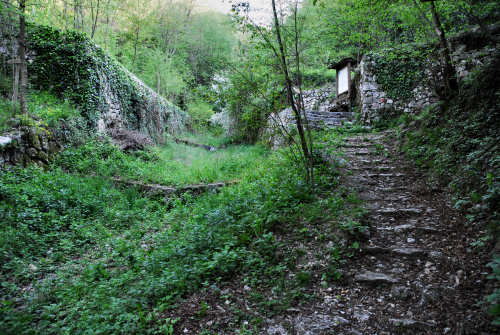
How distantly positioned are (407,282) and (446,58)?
497 cm

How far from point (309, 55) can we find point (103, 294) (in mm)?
5365

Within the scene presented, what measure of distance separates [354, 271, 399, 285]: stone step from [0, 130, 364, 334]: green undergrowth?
29cm

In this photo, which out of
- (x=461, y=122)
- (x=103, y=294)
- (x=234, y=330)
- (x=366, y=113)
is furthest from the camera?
(x=366, y=113)

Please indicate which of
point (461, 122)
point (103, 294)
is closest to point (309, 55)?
point (461, 122)

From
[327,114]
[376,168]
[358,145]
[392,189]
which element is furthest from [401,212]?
[327,114]

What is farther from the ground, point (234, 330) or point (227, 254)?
point (227, 254)

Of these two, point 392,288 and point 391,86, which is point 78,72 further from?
point 391,86

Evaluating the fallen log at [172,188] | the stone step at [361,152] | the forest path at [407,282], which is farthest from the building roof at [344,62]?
the forest path at [407,282]

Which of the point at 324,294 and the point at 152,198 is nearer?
Answer: the point at 324,294

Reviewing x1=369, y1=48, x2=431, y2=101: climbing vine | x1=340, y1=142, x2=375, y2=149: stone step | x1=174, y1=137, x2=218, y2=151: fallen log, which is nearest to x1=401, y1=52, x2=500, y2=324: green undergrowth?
x1=340, y1=142, x2=375, y2=149: stone step

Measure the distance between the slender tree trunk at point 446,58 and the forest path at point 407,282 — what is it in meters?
3.04

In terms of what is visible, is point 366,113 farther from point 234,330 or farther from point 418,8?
point 234,330

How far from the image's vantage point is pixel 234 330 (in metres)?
2.30

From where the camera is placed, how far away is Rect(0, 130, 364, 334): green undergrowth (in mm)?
2636
